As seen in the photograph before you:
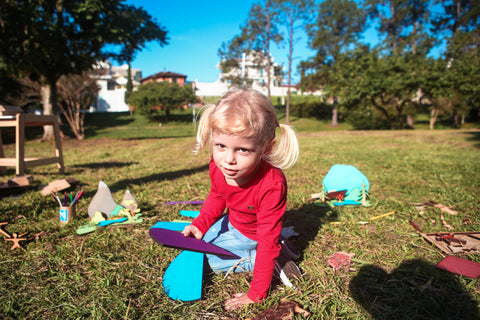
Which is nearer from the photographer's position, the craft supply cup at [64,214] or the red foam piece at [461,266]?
the red foam piece at [461,266]

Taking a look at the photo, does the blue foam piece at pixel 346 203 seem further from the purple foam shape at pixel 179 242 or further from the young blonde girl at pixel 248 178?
the purple foam shape at pixel 179 242

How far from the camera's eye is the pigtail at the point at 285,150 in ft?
5.80

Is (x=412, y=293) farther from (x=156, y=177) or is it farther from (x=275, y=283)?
(x=156, y=177)

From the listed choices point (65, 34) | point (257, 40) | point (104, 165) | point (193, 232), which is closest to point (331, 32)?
point (257, 40)

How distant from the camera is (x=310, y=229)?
8.58ft

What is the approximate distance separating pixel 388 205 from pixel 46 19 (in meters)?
11.5

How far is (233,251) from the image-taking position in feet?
6.42

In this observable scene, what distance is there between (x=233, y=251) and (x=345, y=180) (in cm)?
193

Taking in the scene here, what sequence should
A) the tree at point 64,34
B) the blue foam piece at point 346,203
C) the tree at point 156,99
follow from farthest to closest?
1. the tree at point 156,99
2. the tree at point 64,34
3. the blue foam piece at point 346,203

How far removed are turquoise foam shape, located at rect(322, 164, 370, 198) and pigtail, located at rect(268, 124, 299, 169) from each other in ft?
5.77

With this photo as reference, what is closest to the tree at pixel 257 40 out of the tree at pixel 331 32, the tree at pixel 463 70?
the tree at pixel 331 32

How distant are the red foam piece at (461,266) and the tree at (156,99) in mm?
27846

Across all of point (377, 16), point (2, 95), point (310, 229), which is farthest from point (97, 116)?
point (310, 229)

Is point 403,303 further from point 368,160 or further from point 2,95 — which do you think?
point 2,95
